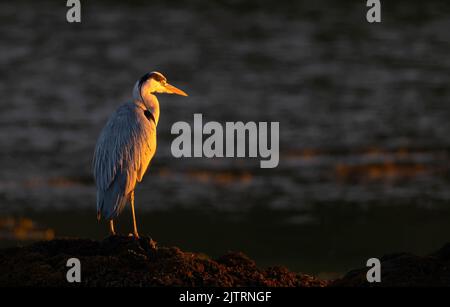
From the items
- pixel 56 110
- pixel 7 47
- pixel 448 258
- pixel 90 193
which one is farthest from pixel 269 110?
pixel 448 258

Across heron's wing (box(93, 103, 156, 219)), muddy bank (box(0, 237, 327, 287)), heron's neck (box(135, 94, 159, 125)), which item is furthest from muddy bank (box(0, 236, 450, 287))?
heron's neck (box(135, 94, 159, 125))

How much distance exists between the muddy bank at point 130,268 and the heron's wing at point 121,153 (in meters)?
1.08

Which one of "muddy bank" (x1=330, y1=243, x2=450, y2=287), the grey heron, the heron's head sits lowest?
"muddy bank" (x1=330, y1=243, x2=450, y2=287)

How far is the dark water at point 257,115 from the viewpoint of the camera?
52.3 ft

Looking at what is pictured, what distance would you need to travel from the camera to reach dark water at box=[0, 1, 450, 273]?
15930mm

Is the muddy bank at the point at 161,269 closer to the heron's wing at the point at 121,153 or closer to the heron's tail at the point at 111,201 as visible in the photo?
the heron's tail at the point at 111,201

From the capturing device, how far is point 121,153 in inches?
442

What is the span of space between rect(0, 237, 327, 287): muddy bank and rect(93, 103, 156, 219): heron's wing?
1.08 m

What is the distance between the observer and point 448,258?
31.5ft

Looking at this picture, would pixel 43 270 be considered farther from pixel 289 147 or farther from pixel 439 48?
pixel 439 48

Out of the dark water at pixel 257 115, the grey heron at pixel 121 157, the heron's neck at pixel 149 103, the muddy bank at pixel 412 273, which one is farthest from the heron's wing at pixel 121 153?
the dark water at pixel 257 115

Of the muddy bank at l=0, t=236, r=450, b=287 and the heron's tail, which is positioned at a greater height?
the heron's tail

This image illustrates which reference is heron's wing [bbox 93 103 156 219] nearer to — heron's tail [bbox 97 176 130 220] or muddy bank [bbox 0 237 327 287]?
heron's tail [bbox 97 176 130 220]
